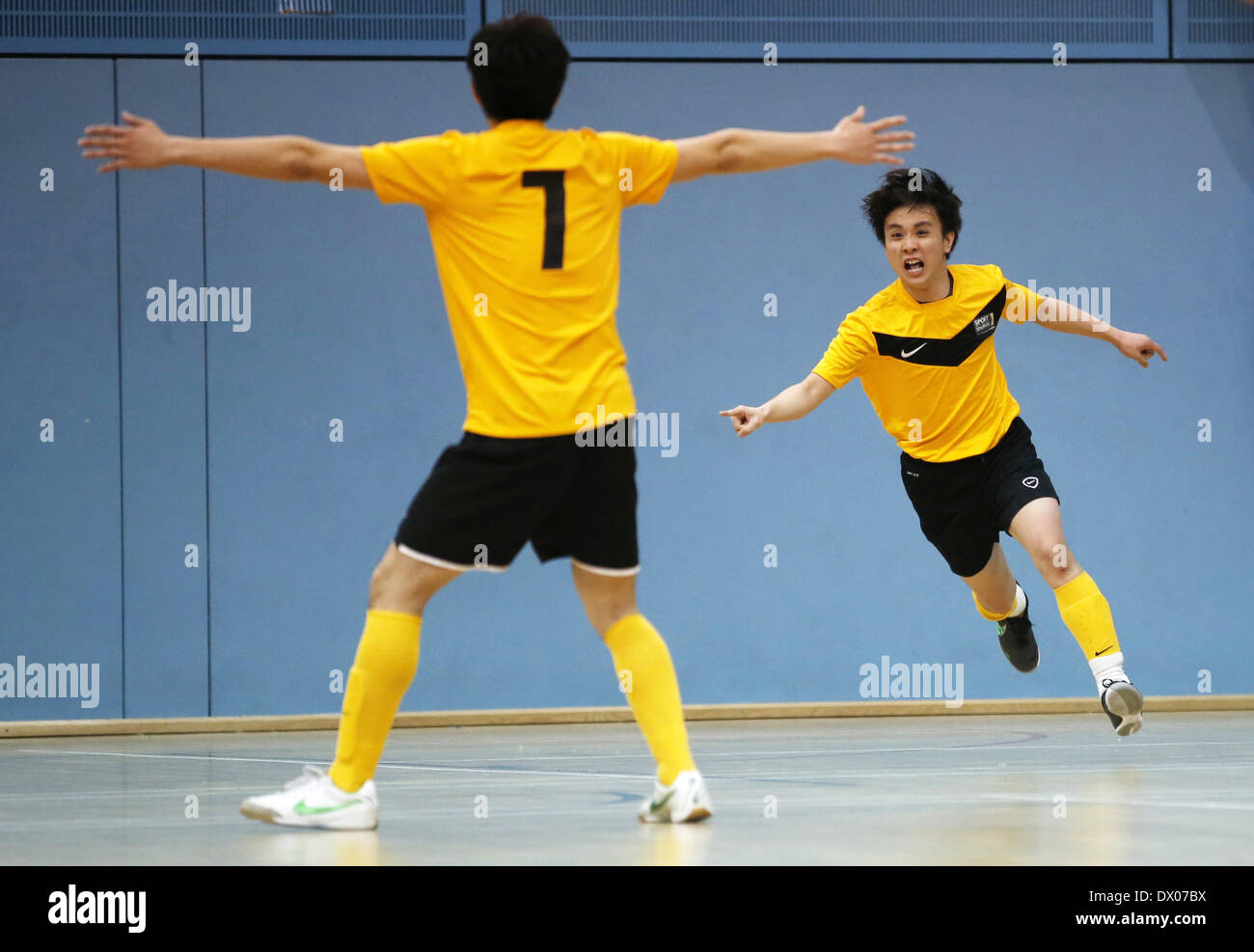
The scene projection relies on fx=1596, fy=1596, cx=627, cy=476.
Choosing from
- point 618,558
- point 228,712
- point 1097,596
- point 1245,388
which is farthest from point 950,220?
point 228,712

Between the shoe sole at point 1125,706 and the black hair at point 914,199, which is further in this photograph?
the black hair at point 914,199

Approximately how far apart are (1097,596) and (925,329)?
39.4 inches

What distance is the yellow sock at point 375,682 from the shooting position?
3.35 meters

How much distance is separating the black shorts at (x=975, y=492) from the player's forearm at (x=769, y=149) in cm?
183

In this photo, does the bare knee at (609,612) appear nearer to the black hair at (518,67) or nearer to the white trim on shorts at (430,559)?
the white trim on shorts at (430,559)

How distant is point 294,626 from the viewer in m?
7.51

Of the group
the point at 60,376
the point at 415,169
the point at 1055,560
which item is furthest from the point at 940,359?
the point at 60,376

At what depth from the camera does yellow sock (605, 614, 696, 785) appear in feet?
11.5

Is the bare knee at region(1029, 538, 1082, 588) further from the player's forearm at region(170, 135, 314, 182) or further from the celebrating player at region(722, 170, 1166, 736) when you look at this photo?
the player's forearm at region(170, 135, 314, 182)

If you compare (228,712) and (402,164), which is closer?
(402,164)

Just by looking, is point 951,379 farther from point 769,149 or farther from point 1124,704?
point 769,149

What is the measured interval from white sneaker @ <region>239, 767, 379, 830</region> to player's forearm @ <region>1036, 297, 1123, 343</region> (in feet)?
9.26

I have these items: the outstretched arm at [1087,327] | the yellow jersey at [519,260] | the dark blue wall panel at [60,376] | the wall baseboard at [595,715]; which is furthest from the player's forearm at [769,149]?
the dark blue wall panel at [60,376]
